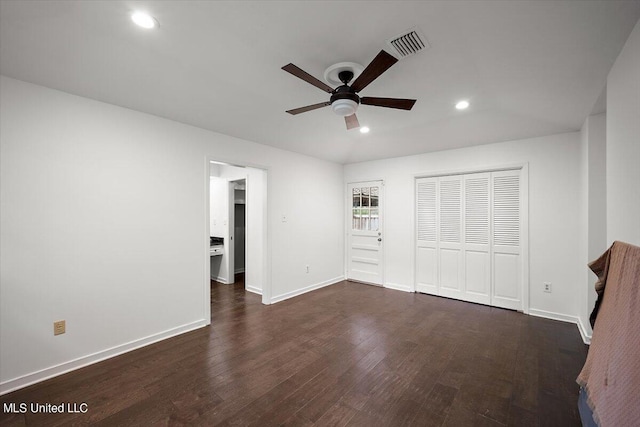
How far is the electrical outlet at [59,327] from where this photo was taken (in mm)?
2461

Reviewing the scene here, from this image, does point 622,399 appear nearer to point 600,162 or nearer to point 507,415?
point 507,415

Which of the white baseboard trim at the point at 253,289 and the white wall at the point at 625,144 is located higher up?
the white wall at the point at 625,144

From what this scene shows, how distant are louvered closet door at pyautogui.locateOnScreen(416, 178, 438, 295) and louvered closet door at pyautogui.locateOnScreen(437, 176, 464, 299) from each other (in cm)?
8

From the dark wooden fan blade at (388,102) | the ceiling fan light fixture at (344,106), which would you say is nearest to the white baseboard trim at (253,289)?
the ceiling fan light fixture at (344,106)

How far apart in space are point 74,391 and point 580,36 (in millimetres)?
4604

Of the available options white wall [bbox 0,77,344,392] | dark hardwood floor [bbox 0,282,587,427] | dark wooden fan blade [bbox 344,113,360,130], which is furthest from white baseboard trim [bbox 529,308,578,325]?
white wall [bbox 0,77,344,392]

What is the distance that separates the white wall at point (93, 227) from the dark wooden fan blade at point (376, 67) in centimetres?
237

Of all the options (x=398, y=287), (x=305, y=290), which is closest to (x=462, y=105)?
(x=398, y=287)

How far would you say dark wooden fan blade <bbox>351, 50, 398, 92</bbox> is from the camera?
5.56ft

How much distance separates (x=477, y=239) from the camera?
4387 mm

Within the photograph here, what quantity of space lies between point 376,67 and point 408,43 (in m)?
0.40

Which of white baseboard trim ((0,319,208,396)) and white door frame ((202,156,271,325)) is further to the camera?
white door frame ((202,156,271,325))

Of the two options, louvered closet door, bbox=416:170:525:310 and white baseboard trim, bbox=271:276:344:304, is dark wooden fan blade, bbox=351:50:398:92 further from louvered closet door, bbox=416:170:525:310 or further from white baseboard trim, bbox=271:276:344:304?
white baseboard trim, bbox=271:276:344:304

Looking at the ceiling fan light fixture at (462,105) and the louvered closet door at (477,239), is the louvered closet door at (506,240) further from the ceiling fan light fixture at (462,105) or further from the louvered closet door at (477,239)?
the ceiling fan light fixture at (462,105)
